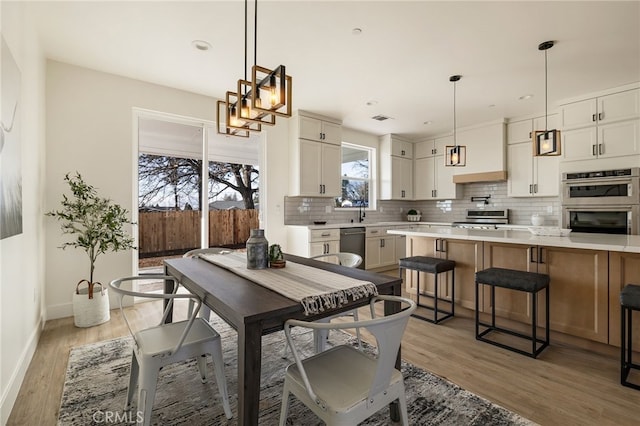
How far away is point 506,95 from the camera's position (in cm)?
420

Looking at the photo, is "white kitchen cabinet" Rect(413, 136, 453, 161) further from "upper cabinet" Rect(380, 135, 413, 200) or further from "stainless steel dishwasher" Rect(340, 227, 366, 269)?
"stainless steel dishwasher" Rect(340, 227, 366, 269)

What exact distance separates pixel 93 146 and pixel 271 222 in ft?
7.77

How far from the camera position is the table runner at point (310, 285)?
141 centimetres

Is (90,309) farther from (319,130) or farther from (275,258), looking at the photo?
(319,130)

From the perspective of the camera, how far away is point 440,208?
6.54 metres

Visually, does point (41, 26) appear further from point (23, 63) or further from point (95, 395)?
point (95, 395)

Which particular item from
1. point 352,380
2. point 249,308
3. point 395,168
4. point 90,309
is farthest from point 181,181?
point 395,168

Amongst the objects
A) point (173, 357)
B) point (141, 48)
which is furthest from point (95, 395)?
point (141, 48)

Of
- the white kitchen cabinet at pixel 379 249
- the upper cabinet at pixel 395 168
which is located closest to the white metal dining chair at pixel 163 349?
the white kitchen cabinet at pixel 379 249

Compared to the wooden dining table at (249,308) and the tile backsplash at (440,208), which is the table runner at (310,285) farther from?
the tile backsplash at (440,208)

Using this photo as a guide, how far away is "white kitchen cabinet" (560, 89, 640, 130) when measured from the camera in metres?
3.82

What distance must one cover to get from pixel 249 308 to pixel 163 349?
0.60 metres

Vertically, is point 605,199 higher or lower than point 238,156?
lower

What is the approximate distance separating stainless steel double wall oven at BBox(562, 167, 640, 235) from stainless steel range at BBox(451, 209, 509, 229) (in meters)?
1.08
